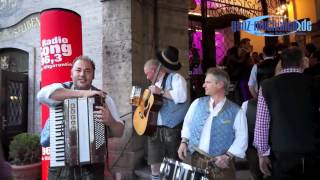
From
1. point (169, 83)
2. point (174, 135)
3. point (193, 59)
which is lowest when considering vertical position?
point (174, 135)

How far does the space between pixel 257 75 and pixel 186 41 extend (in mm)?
2103

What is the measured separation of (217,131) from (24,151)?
4122mm

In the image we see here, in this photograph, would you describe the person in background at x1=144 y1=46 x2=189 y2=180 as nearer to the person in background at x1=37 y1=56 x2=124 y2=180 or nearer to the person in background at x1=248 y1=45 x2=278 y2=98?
the person in background at x1=37 y1=56 x2=124 y2=180

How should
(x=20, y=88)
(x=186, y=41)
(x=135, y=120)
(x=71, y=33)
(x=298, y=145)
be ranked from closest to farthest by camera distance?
(x=298, y=145) < (x=135, y=120) < (x=71, y=33) < (x=186, y=41) < (x=20, y=88)

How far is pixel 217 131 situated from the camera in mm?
3283

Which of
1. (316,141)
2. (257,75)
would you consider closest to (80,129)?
(316,141)

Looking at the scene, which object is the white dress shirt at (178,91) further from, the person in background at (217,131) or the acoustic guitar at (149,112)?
the person in background at (217,131)

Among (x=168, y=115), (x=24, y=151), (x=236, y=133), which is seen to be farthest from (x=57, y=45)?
(x=236, y=133)

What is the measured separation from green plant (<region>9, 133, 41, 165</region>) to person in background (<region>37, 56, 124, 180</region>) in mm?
3013

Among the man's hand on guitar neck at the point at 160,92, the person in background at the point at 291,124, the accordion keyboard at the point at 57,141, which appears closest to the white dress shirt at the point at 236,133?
the person in background at the point at 291,124

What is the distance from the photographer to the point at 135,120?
4.89m

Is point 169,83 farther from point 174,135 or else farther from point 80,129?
point 80,129

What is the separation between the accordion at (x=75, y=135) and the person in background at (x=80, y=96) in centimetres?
7

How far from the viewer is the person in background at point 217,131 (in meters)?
3.25
